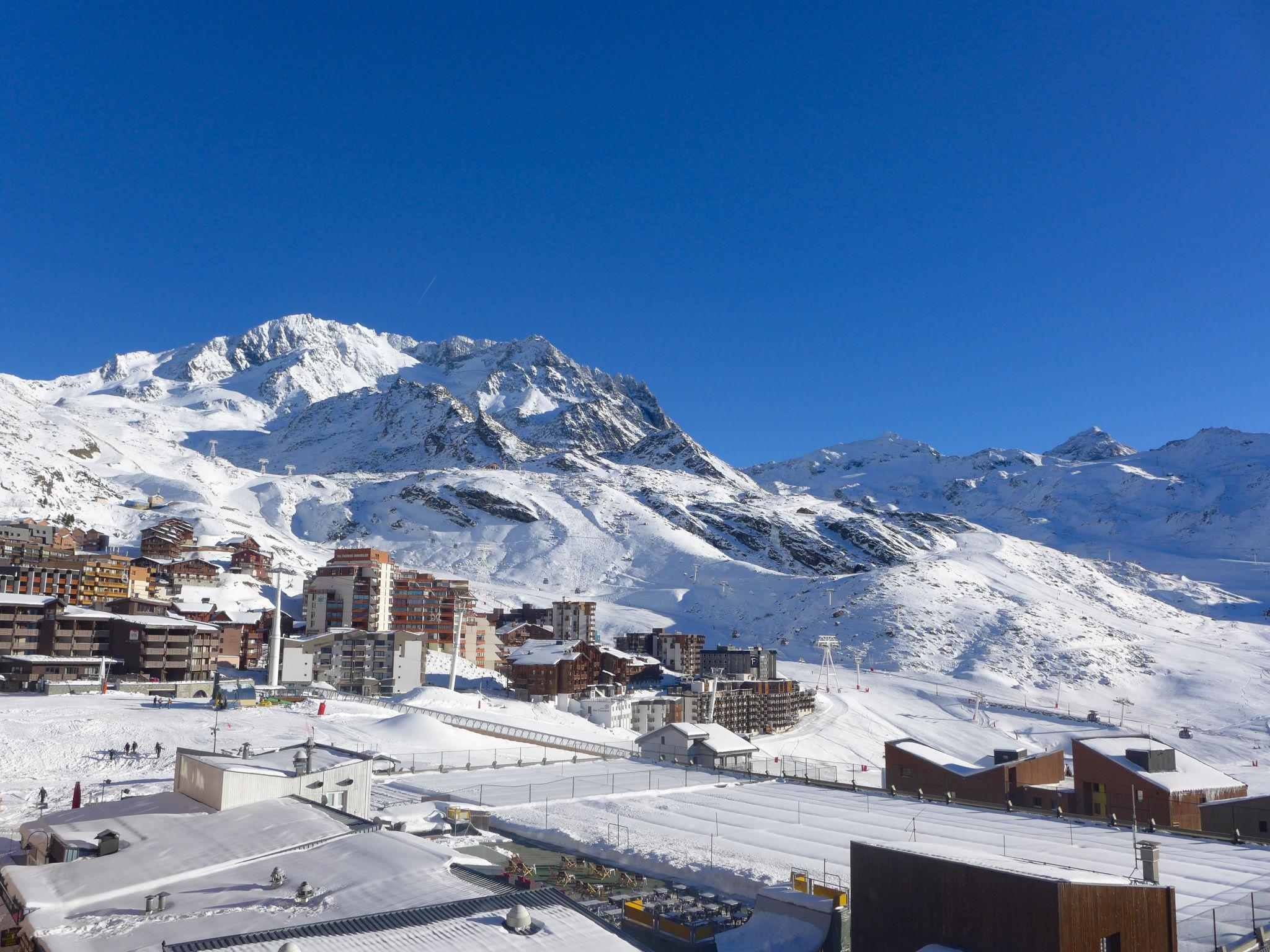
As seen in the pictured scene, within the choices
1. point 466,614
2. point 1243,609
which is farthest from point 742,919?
point 1243,609

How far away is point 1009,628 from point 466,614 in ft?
209

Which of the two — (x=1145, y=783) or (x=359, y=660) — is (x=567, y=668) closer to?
(x=359, y=660)

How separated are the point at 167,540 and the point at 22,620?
174 feet

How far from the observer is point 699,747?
40000 mm

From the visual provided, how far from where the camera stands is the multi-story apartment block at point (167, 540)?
363 ft

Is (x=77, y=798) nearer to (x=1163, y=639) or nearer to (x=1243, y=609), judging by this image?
(x=1163, y=639)

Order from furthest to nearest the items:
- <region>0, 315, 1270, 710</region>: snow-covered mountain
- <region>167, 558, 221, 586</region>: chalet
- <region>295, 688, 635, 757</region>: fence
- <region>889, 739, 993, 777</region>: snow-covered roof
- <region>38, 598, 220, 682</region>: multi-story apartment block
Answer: <region>0, 315, 1270, 710</region>: snow-covered mountain, <region>167, 558, 221, 586</region>: chalet, <region>38, 598, 220, 682</region>: multi-story apartment block, <region>295, 688, 635, 757</region>: fence, <region>889, 739, 993, 777</region>: snow-covered roof

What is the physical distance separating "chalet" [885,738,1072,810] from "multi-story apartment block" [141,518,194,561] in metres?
92.0

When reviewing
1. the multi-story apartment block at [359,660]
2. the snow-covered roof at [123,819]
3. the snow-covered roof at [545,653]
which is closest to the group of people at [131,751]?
the snow-covered roof at [123,819]

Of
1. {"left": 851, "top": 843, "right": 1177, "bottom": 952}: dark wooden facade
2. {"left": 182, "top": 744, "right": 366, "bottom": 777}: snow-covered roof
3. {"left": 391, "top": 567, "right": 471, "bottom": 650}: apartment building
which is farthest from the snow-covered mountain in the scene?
{"left": 851, "top": 843, "right": 1177, "bottom": 952}: dark wooden facade

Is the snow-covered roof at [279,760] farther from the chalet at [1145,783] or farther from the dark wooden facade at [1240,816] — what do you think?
the dark wooden facade at [1240,816]

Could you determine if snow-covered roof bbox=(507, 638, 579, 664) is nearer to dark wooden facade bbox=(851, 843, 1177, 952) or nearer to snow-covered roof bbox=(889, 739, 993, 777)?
snow-covered roof bbox=(889, 739, 993, 777)

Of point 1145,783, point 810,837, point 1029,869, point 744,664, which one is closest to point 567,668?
point 744,664

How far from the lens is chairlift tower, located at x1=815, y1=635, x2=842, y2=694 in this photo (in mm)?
89000
